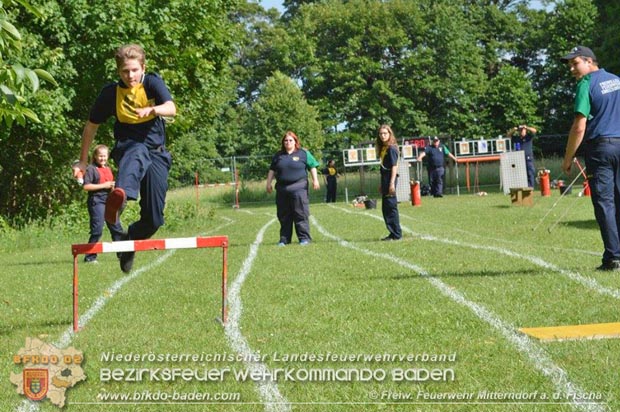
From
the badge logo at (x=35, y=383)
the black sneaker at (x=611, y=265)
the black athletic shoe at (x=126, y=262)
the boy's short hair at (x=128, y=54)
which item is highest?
the boy's short hair at (x=128, y=54)

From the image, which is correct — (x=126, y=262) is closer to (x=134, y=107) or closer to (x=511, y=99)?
→ (x=134, y=107)

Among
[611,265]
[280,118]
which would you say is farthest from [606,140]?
[280,118]

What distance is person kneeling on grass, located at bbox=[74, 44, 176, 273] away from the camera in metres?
7.10

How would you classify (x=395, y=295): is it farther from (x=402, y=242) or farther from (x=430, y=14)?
(x=430, y=14)

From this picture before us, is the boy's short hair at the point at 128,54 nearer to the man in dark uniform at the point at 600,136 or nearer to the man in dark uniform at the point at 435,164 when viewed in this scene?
the man in dark uniform at the point at 600,136

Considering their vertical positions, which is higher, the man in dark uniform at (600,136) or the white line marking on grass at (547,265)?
the man in dark uniform at (600,136)

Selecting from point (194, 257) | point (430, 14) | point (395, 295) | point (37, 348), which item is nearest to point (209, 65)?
point (194, 257)

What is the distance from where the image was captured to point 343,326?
22.0 ft

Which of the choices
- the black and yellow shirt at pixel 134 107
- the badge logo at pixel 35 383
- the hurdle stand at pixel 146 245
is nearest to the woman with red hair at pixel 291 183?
the black and yellow shirt at pixel 134 107

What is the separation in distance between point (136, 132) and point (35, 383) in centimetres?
295

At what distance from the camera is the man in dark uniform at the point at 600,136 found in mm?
8906

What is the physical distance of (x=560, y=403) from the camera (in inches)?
174

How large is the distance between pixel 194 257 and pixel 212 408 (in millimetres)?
9193

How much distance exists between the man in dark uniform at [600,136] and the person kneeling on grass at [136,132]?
169 inches
